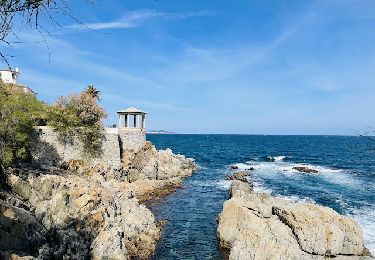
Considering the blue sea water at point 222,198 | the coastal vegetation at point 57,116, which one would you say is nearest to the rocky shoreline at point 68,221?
the blue sea water at point 222,198

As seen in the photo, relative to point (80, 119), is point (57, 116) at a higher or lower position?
higher

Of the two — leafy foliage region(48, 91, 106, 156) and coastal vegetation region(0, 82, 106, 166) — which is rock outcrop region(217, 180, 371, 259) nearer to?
coastal vegetation region(0, 82, 106, 166)

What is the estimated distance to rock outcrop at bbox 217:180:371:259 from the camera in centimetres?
2086

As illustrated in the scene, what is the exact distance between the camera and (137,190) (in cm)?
Result: 3959

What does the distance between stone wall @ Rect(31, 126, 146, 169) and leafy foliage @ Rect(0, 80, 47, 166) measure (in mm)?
1314

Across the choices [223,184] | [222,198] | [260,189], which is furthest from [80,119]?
[260,189]

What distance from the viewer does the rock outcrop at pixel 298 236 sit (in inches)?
821

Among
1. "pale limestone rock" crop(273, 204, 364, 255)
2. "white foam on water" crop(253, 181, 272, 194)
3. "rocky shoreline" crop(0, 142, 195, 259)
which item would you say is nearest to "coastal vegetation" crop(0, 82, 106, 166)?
"rocky shoreline" crop(0, 142, 195, 259)

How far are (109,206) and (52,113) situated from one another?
17.5 meters

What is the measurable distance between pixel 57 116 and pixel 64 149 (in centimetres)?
341

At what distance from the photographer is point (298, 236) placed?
70.9 ft

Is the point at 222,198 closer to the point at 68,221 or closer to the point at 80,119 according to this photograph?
the point at 80,119

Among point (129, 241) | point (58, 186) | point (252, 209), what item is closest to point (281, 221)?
point (252, 209)

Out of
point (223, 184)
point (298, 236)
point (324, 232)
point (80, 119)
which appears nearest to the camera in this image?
point (324, 232)
